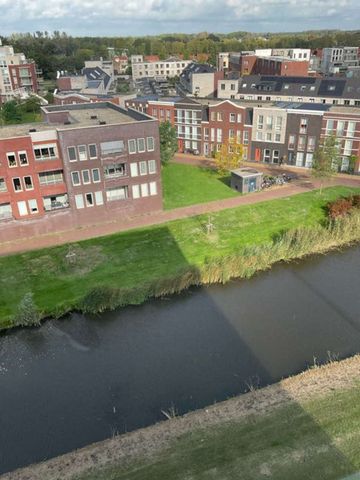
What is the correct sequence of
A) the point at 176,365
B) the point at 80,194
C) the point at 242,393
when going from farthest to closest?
the point at 80,194, the point at 176,365, the point at 242,393

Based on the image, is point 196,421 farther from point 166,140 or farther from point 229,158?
point 166,140

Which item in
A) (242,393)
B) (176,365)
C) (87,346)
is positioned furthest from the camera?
(87,346)

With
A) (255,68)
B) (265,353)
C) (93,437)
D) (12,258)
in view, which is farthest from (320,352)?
(255,68)

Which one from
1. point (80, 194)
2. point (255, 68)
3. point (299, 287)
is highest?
point (255, 68)

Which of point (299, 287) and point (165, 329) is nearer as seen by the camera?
point (165, 329)

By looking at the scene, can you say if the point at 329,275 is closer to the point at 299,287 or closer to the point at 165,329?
the point at 299,287

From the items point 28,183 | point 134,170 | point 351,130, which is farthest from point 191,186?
point 351,130

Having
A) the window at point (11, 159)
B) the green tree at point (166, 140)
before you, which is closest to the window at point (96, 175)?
the window at point (11, 159)

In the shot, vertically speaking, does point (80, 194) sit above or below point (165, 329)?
above
